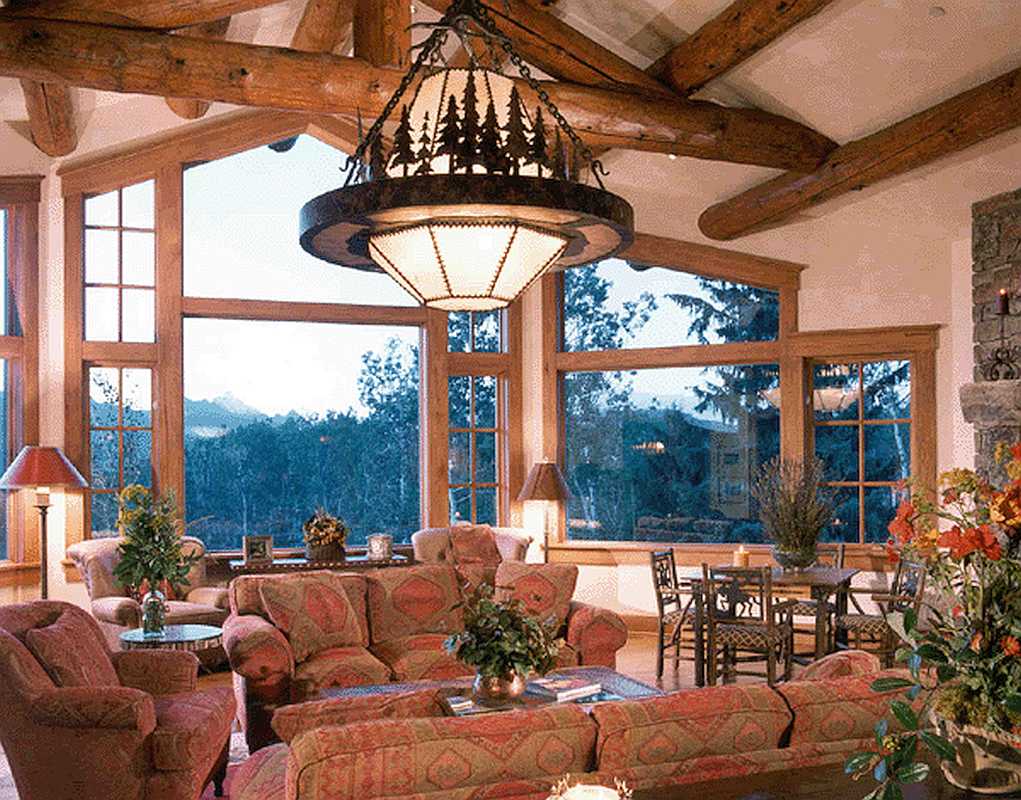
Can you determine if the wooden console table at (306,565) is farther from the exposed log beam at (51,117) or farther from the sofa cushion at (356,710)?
the sofa cushion at (356,710)

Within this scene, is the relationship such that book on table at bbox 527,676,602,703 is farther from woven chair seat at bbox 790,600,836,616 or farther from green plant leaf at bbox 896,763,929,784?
green plant leaf at bbox 896,763,929,784

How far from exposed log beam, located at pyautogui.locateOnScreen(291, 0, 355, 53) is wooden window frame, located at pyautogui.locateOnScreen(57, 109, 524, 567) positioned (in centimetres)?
160

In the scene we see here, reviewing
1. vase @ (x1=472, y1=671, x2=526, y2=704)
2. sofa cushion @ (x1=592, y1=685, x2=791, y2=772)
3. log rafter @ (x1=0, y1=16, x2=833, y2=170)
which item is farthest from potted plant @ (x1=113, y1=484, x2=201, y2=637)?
sofa cushion @ (x1=592, y1=685, x2=791, y2=772)

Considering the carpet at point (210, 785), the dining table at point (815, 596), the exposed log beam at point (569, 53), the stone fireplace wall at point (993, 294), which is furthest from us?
the dining table at point (815, 596)

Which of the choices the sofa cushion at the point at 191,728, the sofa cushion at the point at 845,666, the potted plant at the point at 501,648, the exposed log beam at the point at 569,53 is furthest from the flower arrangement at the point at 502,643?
the exposed log beam at the point at 569,53

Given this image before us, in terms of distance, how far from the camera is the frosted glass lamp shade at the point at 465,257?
2645mm

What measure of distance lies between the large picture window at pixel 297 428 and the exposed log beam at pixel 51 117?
1652mm

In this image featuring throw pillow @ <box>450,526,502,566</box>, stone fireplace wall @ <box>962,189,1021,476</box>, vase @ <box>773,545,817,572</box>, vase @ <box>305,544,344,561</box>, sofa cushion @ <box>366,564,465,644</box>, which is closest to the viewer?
sofa cushion @ <box>366,564,465,644</box>

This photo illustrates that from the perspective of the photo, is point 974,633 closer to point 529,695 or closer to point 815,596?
point 529,695

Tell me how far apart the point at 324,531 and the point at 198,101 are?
123 inches

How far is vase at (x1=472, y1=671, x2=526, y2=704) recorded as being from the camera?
486 centimetres

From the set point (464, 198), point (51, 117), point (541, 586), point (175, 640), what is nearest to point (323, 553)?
point (541, 586)

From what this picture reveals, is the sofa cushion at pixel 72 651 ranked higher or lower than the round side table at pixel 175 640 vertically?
higher

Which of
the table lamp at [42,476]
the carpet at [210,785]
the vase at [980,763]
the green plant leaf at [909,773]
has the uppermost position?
the table lamp at [42,476]
